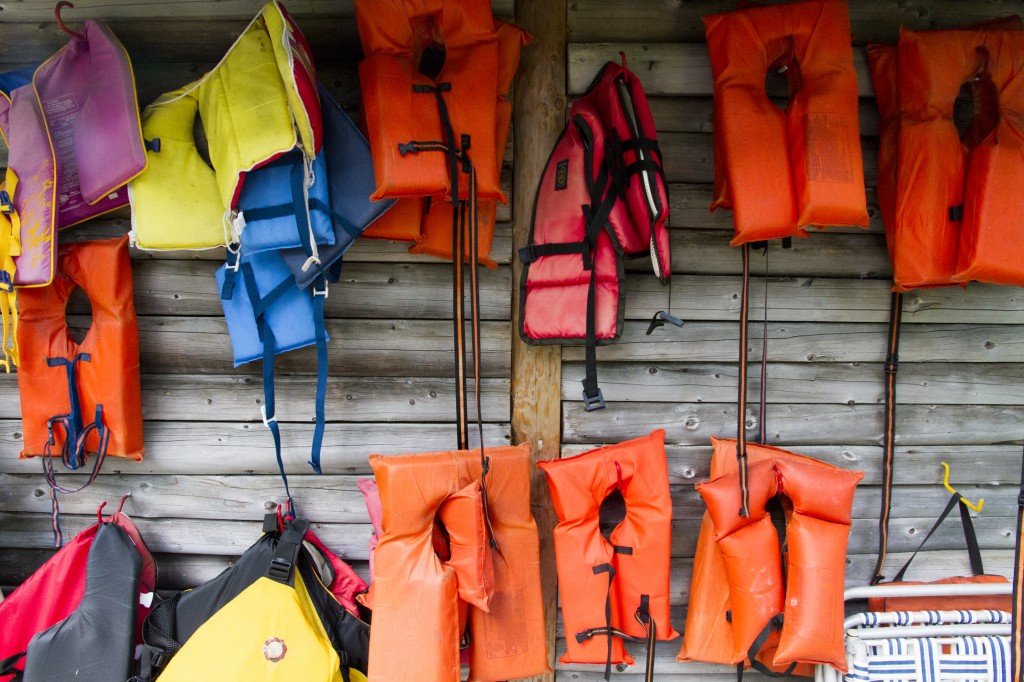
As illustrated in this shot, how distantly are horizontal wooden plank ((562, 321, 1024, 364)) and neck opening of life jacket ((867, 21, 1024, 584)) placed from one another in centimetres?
30

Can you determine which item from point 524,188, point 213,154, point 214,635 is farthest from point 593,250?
point 214,635

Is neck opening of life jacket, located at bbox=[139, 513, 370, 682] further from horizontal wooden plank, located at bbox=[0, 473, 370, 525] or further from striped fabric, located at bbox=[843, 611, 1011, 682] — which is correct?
striped fabric, located at bbox=[843, 611, 1011, 682]

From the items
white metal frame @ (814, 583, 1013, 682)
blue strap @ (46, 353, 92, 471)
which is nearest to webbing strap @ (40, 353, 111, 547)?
blue strap @ (46, 353, 92, 471)

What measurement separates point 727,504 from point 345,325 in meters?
1.40

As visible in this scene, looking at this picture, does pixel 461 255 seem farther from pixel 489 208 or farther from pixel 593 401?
pixel 593 401

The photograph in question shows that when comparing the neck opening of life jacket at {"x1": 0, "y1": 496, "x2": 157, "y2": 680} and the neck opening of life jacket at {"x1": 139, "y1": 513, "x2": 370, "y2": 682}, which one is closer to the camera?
the neck opening of life jacket at {"x1": 139, "y1": 513, "x2": 370, "y2": 682}

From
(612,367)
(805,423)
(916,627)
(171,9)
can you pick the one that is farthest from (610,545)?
(171,9)

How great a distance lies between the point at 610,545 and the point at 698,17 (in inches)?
70.3

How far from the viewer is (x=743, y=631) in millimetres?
1887

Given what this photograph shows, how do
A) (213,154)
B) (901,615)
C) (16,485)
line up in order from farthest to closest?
1. (16,485)
2. (901,615)
3. (213,154)

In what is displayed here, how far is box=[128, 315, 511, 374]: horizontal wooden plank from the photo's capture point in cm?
209

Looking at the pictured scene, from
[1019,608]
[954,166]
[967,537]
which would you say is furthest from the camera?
[967,537]

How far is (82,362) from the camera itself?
6.46 ft

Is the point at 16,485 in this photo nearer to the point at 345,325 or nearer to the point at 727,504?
the point at 345,325
